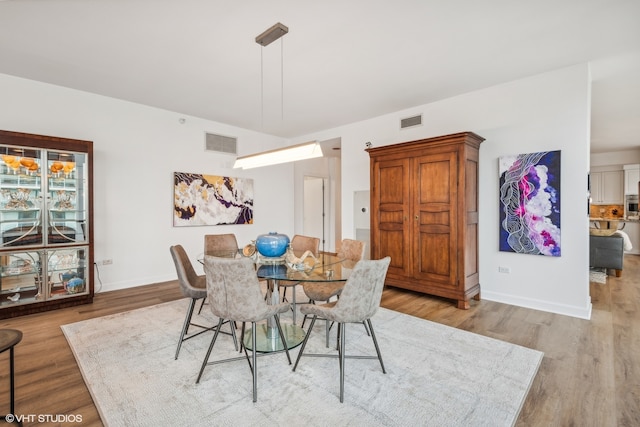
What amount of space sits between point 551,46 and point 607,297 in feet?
11.1

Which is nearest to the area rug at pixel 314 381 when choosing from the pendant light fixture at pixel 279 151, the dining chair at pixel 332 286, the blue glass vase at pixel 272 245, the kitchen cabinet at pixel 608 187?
the dining chair at pixel 332 286

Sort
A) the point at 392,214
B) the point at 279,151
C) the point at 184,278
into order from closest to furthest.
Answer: the point at 184,278 < the point at 279,151 < the point at 392,214

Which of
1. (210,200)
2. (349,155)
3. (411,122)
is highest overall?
(411,122)

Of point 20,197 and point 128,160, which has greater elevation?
point 128,160

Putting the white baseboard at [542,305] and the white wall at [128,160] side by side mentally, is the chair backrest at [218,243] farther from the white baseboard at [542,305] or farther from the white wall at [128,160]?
the white baseboard at [542,305]

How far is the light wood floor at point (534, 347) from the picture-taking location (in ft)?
6.10

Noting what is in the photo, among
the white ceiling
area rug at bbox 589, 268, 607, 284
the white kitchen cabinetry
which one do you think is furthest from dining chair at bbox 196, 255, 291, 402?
the white kitchen cabinetry

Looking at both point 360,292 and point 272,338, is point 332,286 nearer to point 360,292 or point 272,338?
point 272,338

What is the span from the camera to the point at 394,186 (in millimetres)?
4270

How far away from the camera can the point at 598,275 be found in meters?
5.16

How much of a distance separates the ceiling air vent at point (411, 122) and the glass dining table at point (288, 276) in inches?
116

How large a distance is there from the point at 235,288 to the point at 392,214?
2.89 metres

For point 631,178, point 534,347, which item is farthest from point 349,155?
point 631,178

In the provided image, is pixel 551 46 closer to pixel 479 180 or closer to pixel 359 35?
pixel 479 180
